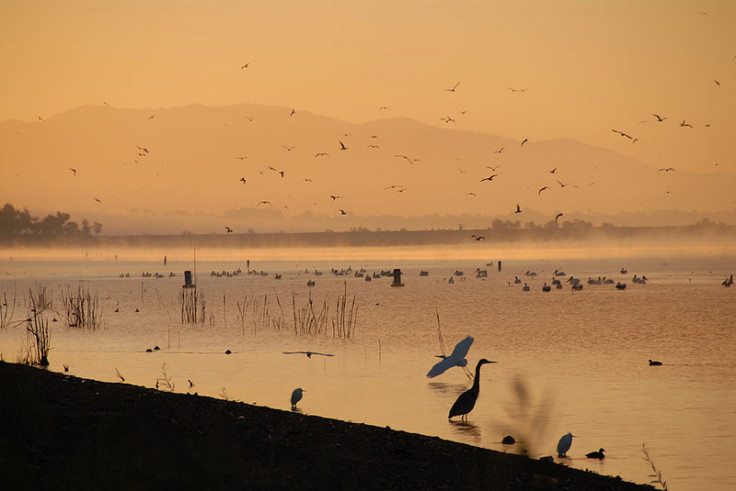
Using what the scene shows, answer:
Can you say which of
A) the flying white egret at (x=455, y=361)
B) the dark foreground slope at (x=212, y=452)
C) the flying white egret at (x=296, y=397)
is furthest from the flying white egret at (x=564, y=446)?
the flying white egret at (x=296, y=397)

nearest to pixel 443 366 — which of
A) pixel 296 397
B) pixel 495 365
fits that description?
pixel 296 397

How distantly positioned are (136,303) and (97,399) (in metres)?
44.0

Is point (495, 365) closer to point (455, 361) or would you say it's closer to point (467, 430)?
point (455, 361)

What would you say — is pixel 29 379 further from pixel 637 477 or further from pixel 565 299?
pixel 565 299

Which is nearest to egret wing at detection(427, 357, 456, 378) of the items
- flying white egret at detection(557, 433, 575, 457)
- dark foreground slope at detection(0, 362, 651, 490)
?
flying white egret at detection(557, 433, 575, 457)

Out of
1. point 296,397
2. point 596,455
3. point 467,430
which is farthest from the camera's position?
point 296,397

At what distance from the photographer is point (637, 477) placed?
598 inches

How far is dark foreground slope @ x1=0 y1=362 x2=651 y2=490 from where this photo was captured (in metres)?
11.2

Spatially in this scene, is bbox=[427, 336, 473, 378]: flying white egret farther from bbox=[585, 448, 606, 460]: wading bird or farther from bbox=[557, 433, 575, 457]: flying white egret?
bbox=[585, 448, 606, 460]: wading bird

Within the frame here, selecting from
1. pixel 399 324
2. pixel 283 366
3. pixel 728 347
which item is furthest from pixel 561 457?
pixel 399 324

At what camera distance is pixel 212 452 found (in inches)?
480

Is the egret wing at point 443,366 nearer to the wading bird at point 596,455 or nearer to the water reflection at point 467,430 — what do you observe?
the water reflection at point 467,430

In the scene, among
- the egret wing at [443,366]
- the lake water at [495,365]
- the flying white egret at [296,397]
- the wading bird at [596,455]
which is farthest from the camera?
the egret wing at [443,366]

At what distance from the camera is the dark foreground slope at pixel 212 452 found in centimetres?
1121
